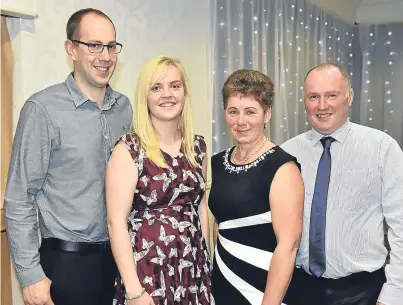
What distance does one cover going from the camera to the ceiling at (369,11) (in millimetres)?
5910

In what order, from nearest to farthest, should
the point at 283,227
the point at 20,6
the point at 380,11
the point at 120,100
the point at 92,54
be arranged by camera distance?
the point at 283,227, the point at 92,54, the point at 120,100, the point at 20,6, the point at 380,11

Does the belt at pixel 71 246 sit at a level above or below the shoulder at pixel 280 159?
below

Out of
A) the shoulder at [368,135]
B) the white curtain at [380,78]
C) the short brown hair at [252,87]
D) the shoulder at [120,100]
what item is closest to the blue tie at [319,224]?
the shoulder at [368,135]

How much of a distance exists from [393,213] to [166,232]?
0.88 meters

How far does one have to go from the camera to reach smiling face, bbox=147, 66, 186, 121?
5.69 ft

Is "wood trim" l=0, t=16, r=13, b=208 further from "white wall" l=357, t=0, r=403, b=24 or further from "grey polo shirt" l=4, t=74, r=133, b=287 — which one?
"white wall" l=357, t=0, r=403, b=24

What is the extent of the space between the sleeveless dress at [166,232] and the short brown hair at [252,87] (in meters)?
0.32

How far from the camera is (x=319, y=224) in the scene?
6.37 ft

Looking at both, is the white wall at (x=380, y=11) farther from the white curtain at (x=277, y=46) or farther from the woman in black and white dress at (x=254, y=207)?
the woman in black and white dress at (x=254, y=207)

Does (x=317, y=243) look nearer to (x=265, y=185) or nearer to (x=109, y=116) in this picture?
(x=265, y=185)

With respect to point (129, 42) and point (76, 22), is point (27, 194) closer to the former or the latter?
point (76, 22)

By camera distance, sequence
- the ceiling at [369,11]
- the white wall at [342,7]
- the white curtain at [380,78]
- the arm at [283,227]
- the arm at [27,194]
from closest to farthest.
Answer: the arm at [283,227] → the arm at [27,194] → the white wall at [342,7] → the ceiling at [369,11] → the white curtain at [380,78]

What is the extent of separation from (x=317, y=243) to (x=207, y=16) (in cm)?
202

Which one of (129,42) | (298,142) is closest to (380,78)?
(129,42)
